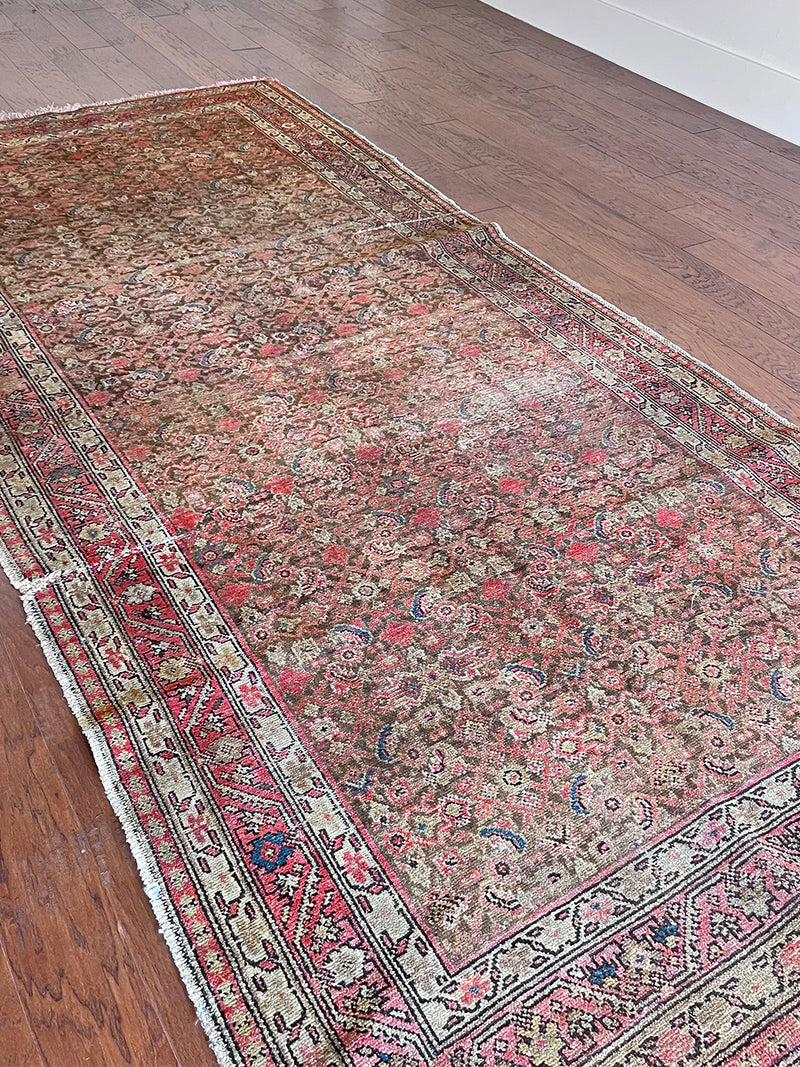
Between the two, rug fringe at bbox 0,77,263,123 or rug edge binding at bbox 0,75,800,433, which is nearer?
rug edge binding at bbox 0,75,800,433

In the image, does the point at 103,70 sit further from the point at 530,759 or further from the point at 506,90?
the point at 530,759

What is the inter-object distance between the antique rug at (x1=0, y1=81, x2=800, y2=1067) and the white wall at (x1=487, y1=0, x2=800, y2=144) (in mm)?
1769

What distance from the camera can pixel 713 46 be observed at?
13.4 ft

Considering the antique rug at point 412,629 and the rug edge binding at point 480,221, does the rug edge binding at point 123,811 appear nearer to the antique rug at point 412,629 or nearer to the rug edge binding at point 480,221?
the antique rug at point 412,629

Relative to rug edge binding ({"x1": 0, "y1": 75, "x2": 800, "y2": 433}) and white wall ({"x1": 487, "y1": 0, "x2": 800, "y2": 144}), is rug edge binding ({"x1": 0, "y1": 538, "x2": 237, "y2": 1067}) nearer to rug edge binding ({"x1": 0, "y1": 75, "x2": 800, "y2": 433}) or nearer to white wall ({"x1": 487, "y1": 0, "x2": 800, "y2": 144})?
rug edge binding ({"x1": 0, "y1": 75, "x2": 800, "y2": 433})

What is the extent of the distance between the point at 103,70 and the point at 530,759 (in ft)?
11.8

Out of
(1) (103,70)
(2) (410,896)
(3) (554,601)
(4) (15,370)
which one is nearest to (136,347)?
(4) (15,370)

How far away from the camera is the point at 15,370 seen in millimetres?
2348

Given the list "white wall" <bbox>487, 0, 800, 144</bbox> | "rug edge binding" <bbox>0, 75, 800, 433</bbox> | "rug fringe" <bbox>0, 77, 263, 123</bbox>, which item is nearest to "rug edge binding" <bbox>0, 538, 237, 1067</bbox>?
"rug edge binding" <bbox>0, 75, 800, 433</bbox>

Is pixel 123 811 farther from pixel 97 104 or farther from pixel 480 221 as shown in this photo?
pixel 97 104

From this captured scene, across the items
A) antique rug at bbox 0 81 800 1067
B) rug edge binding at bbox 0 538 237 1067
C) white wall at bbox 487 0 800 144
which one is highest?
white wall at bbox 487 0 800 144

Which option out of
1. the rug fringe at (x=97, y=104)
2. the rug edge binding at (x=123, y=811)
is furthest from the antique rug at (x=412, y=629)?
the rug fringe at (x=97, y=104)

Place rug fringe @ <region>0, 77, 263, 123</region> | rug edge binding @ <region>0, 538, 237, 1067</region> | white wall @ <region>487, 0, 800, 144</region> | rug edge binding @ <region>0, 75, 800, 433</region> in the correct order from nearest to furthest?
1. rug edge binding @ <region>0, 538, 237, 1067</region>
2. rug edge binding @ <region>0, 75, 800, 433</region>
3. rug fringe @ <region>0, 77, 263, 123</region>
4. white wall @ <region>487, 0, 800, 144</region>

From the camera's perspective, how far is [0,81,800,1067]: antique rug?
1.32 m
